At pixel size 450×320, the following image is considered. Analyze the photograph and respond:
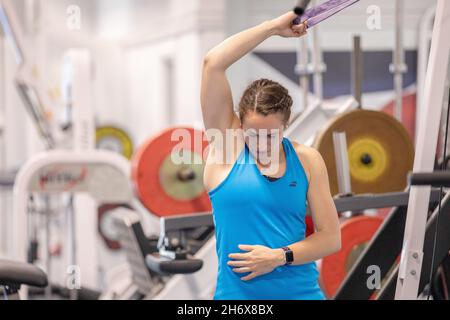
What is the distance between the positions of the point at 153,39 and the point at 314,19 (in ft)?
18.0

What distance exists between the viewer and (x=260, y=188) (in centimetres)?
166

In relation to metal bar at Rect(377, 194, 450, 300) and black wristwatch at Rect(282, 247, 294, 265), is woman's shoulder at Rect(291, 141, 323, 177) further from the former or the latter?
metal bar at Rect(377, 194, 450, 300)

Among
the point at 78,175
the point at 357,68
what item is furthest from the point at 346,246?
the point at 78,175

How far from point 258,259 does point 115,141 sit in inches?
239

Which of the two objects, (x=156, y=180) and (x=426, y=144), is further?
(x=156, y=180)

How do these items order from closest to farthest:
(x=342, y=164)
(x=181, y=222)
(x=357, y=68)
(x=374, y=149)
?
(x=342, y=164) < (x=374, y=149) < (x=181, y=222) < (x=357, y=68)

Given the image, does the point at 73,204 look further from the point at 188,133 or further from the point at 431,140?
the point at 431,140

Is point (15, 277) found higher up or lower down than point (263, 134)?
lower down

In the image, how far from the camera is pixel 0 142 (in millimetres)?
7066

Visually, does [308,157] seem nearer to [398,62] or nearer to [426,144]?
[426,144]

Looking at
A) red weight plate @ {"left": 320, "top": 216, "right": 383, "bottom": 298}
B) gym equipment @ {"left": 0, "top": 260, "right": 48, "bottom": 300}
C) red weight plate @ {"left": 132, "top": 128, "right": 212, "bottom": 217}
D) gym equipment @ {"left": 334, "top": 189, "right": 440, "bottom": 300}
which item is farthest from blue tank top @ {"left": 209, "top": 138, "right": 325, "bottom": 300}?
red weight plate @ {"left": 132, "top": 128, "right": 212, "bottom": 217}

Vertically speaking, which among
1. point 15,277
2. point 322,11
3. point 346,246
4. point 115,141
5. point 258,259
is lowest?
point 115,141
